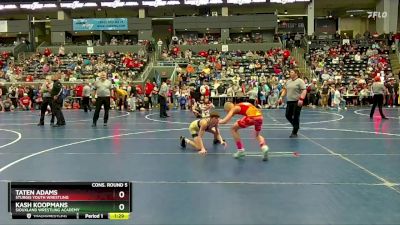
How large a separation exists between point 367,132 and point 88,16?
130 feet

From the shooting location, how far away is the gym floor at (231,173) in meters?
4.64

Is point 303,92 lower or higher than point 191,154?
higher

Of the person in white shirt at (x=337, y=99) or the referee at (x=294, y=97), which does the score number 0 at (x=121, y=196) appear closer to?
the referee at (x=294, y=97)

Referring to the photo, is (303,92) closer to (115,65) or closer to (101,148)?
(101,148)

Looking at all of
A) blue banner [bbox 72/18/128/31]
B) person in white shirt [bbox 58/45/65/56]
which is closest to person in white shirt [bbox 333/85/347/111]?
person in white shirt [bbox 58/45/65/56]

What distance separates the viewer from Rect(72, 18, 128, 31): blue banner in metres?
42.2

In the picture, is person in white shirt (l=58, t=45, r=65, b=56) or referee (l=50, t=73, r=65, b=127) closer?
referee (l=50, t=73, r=65, b=127)

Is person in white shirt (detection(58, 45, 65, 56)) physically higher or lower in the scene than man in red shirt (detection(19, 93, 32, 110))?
higher

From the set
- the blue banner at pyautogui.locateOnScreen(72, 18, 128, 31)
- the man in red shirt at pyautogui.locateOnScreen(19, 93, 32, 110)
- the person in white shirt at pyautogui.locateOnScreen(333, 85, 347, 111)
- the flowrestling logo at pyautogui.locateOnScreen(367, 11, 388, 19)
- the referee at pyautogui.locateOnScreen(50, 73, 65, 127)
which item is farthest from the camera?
the blue banner at pyautogui.locateOnScreen(72, 18, 128, 31)

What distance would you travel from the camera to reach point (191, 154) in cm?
846

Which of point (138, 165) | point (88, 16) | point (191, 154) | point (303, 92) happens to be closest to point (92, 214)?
point (138, 165)
